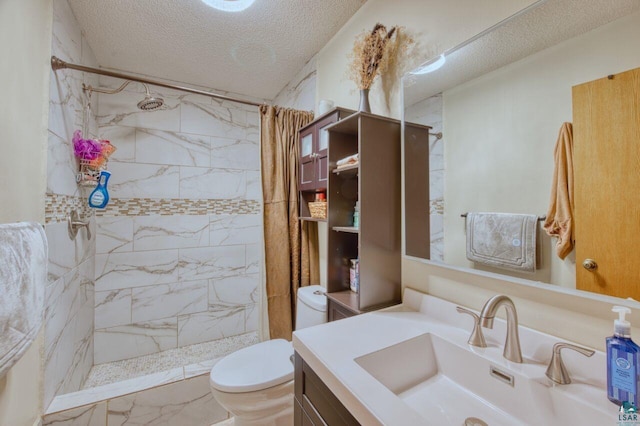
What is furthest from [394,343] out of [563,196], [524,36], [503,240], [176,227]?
[176,227]

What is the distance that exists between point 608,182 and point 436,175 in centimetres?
51

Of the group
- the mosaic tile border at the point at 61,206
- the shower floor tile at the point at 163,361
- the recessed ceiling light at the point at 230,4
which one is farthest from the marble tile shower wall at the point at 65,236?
the recessed ceiling light at the point at 230,4

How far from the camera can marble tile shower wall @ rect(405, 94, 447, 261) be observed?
108 cm

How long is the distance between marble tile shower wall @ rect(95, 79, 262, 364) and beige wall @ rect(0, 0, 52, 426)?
41.1 inches

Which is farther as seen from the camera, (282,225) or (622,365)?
(282,225)

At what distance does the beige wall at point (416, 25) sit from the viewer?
38.5 inches

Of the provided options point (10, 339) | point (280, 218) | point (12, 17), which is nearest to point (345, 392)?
point (10, 339)

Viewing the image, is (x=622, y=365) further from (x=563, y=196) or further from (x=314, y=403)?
(x=314, y=403)

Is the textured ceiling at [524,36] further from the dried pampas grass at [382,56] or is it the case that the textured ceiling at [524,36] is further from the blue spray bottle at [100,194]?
the blue spray bottle at [100,194]

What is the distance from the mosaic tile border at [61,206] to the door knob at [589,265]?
215 centimetres

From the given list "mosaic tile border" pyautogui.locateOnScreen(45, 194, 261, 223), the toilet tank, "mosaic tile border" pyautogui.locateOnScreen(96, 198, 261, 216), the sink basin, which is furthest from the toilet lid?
"mosaic tile border" pyautogui.locateOnScreen(96, 198, 261, 216)

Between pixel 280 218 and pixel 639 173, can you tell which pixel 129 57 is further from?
pixel 639 173

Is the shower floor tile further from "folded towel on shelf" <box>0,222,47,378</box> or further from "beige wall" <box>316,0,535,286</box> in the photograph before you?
"folded towel on shelf" <box>0,222,47,378</box>

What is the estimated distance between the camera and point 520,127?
837 mm
